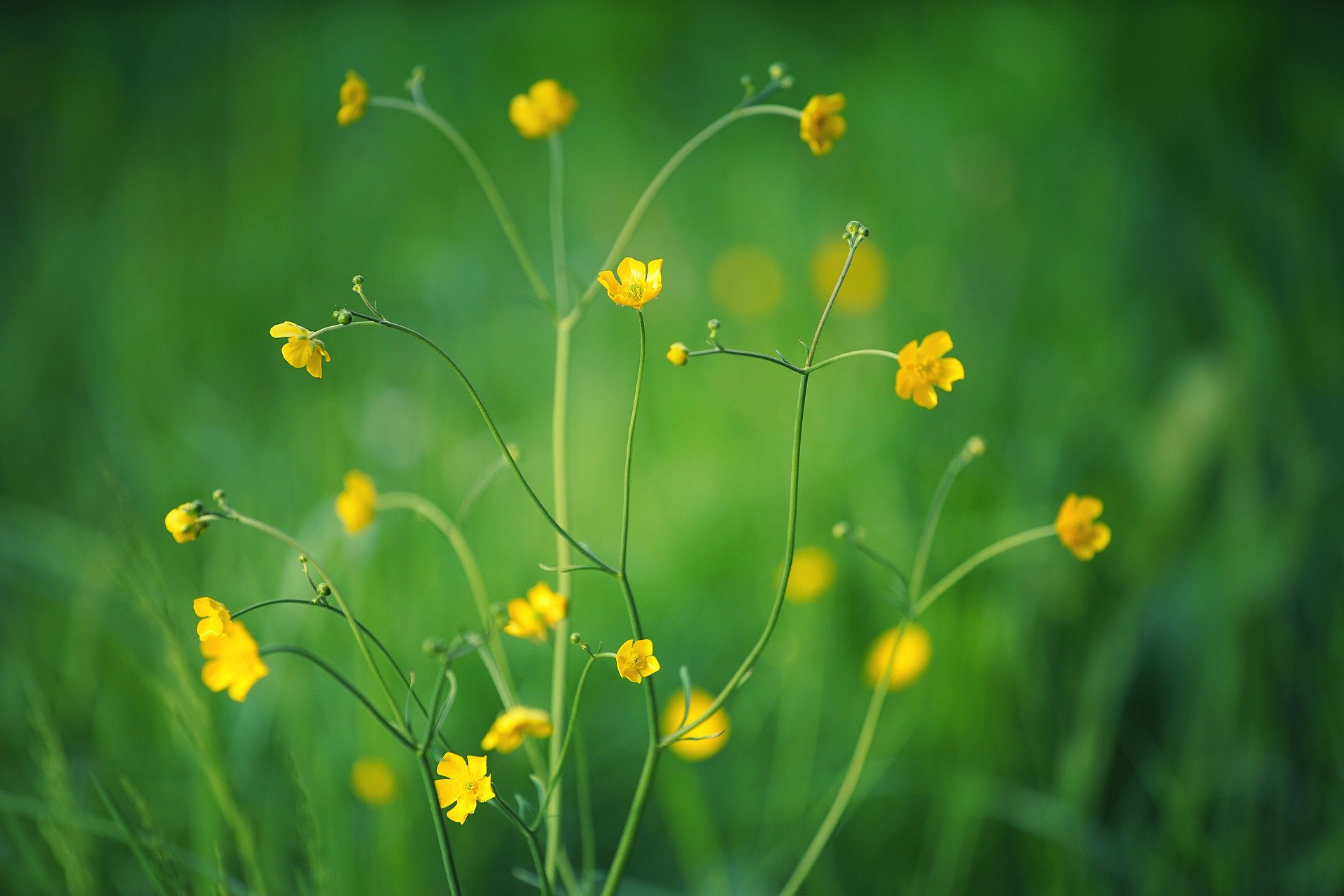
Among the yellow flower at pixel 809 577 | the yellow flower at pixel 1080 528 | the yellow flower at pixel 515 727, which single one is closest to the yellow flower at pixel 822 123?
the yellow flower at pixel 1080 528

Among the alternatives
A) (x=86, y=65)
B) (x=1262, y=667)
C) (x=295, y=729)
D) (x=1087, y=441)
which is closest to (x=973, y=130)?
(x=1087, y=441)

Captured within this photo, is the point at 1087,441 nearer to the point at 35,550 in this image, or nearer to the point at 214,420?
the point at 214,420

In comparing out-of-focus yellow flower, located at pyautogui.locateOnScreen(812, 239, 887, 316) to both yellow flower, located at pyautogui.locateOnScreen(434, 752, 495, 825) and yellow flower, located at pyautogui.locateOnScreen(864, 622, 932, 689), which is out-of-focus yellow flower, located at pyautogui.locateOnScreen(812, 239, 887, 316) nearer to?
yellow flower, located at pyautogui.locateOnScreen(864, 622, 932, 689)

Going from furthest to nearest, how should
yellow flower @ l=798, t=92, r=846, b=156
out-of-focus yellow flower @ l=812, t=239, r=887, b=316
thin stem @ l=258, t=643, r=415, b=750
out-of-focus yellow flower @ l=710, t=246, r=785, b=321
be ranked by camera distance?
out-of-focus yellow flower @ l=710, t=246, r=785, b=321
out-of-focus yellow flower @ l=812, t=239, r=887, b=316
yellow flower @ l=798, t=92, r=846, b=156
thin stem @ l=258, t=643, r=415, b=750

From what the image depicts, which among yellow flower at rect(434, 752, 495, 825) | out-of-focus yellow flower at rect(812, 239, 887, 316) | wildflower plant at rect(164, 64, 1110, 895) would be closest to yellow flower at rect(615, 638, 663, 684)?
wildflower plant at rect(164, 64, 1110, 895)

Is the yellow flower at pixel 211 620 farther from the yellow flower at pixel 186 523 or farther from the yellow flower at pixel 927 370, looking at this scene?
the yellow flower at pixel 927 370
